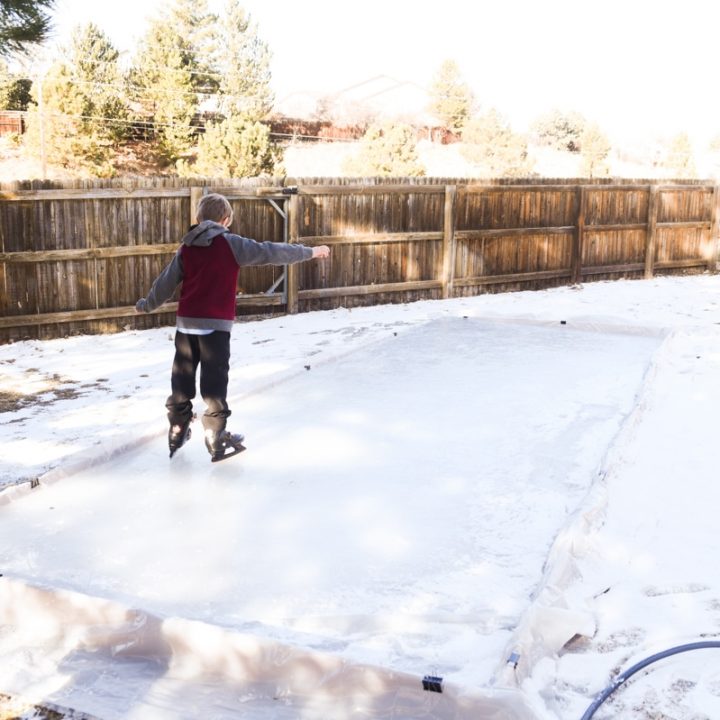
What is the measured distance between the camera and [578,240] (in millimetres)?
12328

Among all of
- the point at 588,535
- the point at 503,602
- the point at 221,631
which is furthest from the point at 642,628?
the point at 221,631

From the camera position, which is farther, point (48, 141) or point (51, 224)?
point (48, 141)

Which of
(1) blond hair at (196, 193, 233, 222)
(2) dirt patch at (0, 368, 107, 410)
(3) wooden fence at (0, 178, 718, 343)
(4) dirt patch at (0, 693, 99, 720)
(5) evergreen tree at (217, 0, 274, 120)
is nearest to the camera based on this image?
(4) dirt patch at (0, 693, 99, 720)

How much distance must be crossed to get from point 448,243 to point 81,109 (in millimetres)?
19178

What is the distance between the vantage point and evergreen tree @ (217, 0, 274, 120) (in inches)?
1405

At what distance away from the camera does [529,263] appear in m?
11.9

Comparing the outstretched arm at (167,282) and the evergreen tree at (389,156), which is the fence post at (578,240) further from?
the evergreen tree at (389,156)

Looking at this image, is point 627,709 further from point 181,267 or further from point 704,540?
point 181,267

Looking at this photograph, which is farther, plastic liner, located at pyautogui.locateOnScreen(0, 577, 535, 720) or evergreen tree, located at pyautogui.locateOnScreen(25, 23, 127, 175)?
evergreen tree, located at pyautogui.locateOnScreen(25, 23, 127, 175)

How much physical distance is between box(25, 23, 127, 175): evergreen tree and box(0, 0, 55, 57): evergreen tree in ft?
63.3

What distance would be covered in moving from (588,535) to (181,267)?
2.26m

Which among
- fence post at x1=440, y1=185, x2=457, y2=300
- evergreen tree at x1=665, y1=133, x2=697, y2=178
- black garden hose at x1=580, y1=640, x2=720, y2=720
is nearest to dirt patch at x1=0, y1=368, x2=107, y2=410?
black garden hose at x1=580, y1=640, x2=720, y2=720

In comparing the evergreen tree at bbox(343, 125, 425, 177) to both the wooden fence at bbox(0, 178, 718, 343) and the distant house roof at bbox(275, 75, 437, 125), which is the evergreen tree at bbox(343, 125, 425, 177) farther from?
the distant house roof at bbox(275, 75, 437, 125)

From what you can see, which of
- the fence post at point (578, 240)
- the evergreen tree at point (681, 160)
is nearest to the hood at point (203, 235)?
the fence post at point (578, 240)
